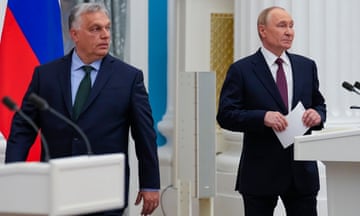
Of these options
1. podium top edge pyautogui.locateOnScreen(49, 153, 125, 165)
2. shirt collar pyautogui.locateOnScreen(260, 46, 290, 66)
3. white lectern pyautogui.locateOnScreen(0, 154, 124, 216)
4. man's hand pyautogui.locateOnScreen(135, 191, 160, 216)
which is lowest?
man's hand pyautogui.locateOnScreen(135, 191, 160, 216)

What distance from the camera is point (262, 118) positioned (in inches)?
186

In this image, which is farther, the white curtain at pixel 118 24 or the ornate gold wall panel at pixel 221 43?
the ornate gold wall panel at pixel 221 43

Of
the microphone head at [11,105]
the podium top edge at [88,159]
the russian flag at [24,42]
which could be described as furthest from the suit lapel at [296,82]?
the microphone head at [11,105]

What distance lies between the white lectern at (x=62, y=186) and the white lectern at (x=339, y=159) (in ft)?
4.05

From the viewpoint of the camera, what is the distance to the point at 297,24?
263 inches

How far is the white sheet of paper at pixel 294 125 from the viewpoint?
4.71m

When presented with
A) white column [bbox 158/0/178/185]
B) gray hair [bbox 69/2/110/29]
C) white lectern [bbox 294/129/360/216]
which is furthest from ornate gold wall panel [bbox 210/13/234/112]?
gray hair [bbox 69/2/110/29]

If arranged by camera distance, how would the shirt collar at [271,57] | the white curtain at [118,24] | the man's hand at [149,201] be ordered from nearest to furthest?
the man's hand at [149,201] → the shirt collar at [271,57] → the white curtain at [118,24]

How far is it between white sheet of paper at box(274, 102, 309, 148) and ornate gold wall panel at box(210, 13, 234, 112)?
2624 millimetres

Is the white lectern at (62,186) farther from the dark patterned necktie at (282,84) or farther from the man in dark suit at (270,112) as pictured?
the dark patterned necktie at (282,84)

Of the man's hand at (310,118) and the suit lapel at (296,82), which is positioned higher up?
the suit lapel at (296,82)

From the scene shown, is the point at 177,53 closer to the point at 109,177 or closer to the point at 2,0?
the point at 2,0

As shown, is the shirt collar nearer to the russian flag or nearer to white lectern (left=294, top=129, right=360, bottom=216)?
white lectern (left=294, top=129, right=360, bottom=216)

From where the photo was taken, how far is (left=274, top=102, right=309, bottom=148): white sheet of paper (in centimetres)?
471
